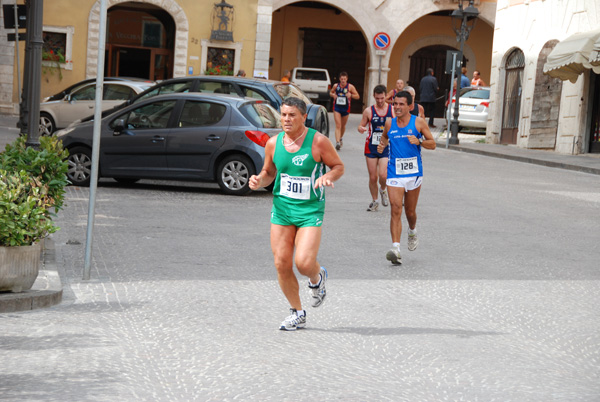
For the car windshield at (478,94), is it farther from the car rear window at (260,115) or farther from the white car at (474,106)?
the car rear window at (260,115)

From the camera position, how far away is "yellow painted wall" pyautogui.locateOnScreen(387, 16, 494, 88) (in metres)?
48.9

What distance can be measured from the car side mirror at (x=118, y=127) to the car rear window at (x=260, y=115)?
1.91 metres

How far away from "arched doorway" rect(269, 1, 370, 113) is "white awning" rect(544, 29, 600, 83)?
70.6 feet

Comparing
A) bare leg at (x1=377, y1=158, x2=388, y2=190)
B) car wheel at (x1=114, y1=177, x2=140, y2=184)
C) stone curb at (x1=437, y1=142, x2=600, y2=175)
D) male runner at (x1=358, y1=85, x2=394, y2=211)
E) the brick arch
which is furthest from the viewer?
the brick arch

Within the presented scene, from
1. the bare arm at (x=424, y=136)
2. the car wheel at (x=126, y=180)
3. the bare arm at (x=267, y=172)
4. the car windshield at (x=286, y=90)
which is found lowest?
the car wheel at (x=126, y=180)

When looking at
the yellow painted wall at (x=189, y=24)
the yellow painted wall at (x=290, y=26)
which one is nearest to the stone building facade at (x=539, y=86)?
the yellow painted wall at (x=189, y=24)

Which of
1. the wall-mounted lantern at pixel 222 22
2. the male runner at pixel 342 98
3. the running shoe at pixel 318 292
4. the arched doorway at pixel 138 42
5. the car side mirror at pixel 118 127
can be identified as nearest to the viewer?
the running shoe at pixel 318 292

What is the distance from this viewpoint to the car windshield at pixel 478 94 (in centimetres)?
3556

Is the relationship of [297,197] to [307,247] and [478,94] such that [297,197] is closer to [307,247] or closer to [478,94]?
[307,247]

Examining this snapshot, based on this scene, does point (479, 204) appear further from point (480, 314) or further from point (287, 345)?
point (287, 345)

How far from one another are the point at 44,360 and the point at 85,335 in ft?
2.30

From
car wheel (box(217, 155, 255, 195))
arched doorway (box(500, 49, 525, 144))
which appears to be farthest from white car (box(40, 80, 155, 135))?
arched doorway (box(500, 49, 525, 144))

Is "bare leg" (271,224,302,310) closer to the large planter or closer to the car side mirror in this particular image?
the large planter

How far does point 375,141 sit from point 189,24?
25.1m
